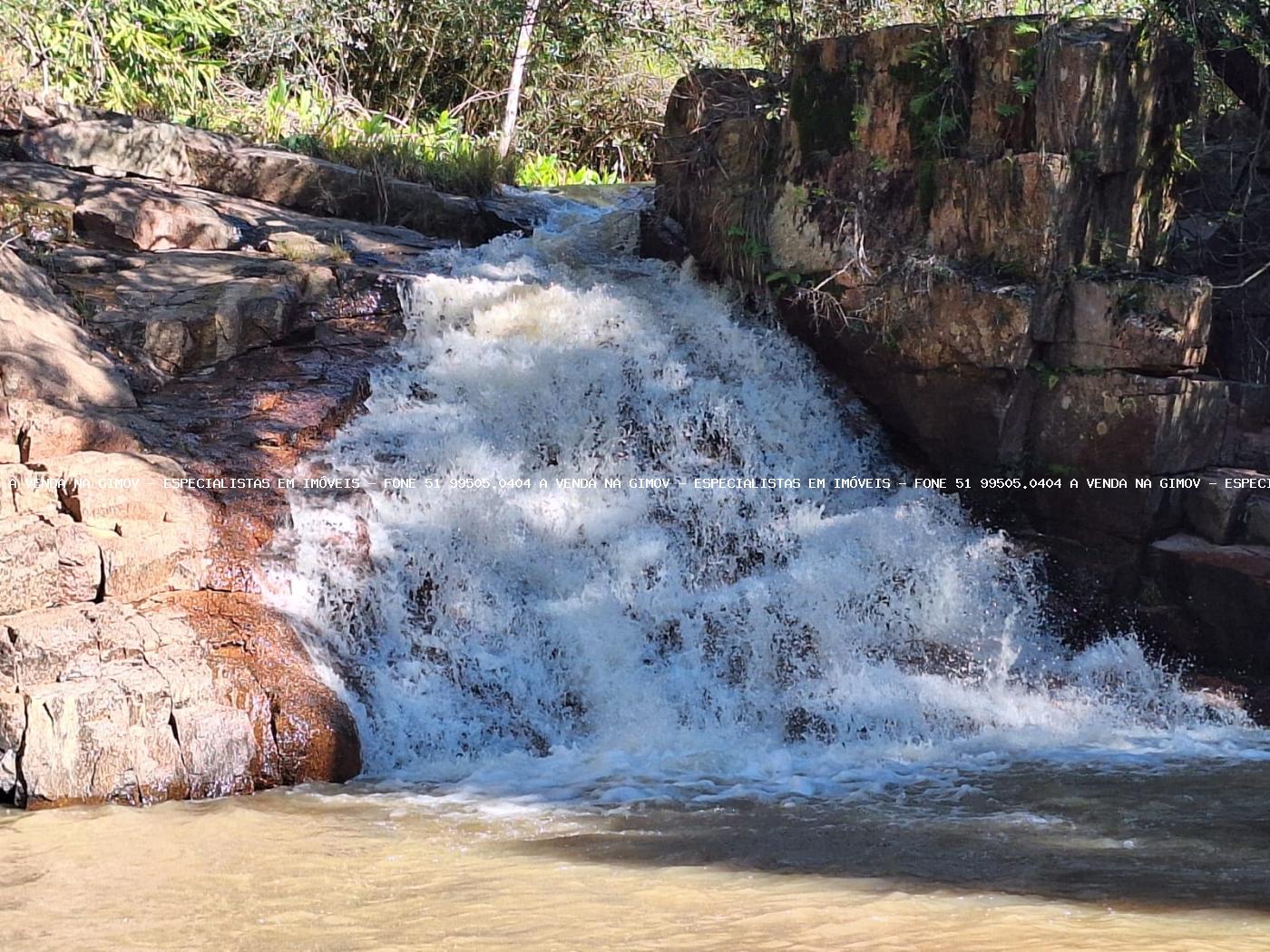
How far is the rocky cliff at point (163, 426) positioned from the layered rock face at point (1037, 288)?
11.2ft

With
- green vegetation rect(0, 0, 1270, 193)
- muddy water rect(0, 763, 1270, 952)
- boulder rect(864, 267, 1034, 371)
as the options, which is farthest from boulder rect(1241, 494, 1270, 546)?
green vegetation rect(0, 0, 1270, 193)

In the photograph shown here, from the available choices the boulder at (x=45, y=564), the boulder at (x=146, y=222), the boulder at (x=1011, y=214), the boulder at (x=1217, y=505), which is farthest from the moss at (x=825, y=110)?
the boulder at (x=45, y=564)

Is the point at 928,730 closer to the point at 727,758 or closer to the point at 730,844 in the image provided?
the point at 727,758

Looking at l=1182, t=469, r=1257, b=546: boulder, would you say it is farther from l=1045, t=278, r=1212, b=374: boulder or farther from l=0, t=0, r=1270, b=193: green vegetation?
l=0, t=0, r=1270, b=193: green vegetation

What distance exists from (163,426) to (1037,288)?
5541mm

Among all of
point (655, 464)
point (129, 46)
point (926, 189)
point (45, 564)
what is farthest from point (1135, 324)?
point (129, 46)

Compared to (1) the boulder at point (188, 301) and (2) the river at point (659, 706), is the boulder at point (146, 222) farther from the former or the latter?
(2) the river at point (659, 706)

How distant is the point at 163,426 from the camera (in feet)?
26.4

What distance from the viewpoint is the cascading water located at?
698 centimetres

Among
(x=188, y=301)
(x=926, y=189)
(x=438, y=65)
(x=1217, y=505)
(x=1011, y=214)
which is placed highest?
(x=438, y=65)

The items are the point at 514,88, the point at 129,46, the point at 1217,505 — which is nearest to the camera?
the point at 1217,505

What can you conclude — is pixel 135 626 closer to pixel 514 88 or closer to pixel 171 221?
pixel 171 221

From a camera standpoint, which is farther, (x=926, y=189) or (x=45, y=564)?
(x=926, y=189)

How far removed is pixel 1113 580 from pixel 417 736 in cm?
471
